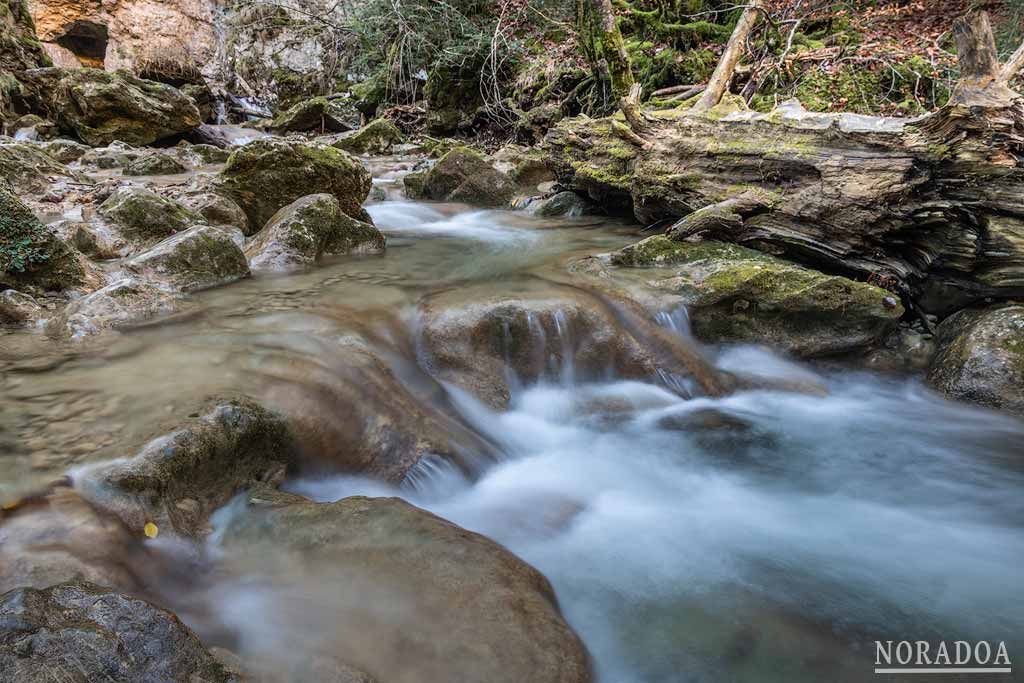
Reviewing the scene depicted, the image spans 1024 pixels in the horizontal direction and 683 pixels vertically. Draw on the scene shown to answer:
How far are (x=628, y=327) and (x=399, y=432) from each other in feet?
6.26

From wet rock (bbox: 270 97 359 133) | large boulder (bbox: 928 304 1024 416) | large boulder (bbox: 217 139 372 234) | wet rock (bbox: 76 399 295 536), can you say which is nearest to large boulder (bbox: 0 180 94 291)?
large boulder (bbox: 217 139 372 234)

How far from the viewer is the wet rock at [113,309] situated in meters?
3.42

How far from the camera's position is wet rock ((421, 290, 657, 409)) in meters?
3.75

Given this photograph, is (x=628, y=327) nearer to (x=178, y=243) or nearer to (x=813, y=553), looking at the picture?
(x=813, y=553)

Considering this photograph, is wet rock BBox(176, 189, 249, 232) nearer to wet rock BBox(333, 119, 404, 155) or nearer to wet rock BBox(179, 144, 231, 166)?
wet rock BBox(179, 144, 231, 166)

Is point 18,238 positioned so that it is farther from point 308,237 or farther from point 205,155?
point 205,155

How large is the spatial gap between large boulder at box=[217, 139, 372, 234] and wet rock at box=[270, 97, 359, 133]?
400 inches

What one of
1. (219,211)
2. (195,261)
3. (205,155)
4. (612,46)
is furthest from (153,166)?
(612,46)

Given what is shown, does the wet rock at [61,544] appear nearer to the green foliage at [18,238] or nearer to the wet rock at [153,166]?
the green foliage at [18,238]

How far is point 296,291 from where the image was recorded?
14.5ft

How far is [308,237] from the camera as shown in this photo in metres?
5.28

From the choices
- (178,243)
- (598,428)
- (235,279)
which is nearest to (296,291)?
(235,279)

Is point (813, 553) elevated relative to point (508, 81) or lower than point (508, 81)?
lower

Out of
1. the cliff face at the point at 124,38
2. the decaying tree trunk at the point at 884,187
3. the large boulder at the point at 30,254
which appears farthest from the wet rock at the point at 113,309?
the cliff face at the point at 124,38
